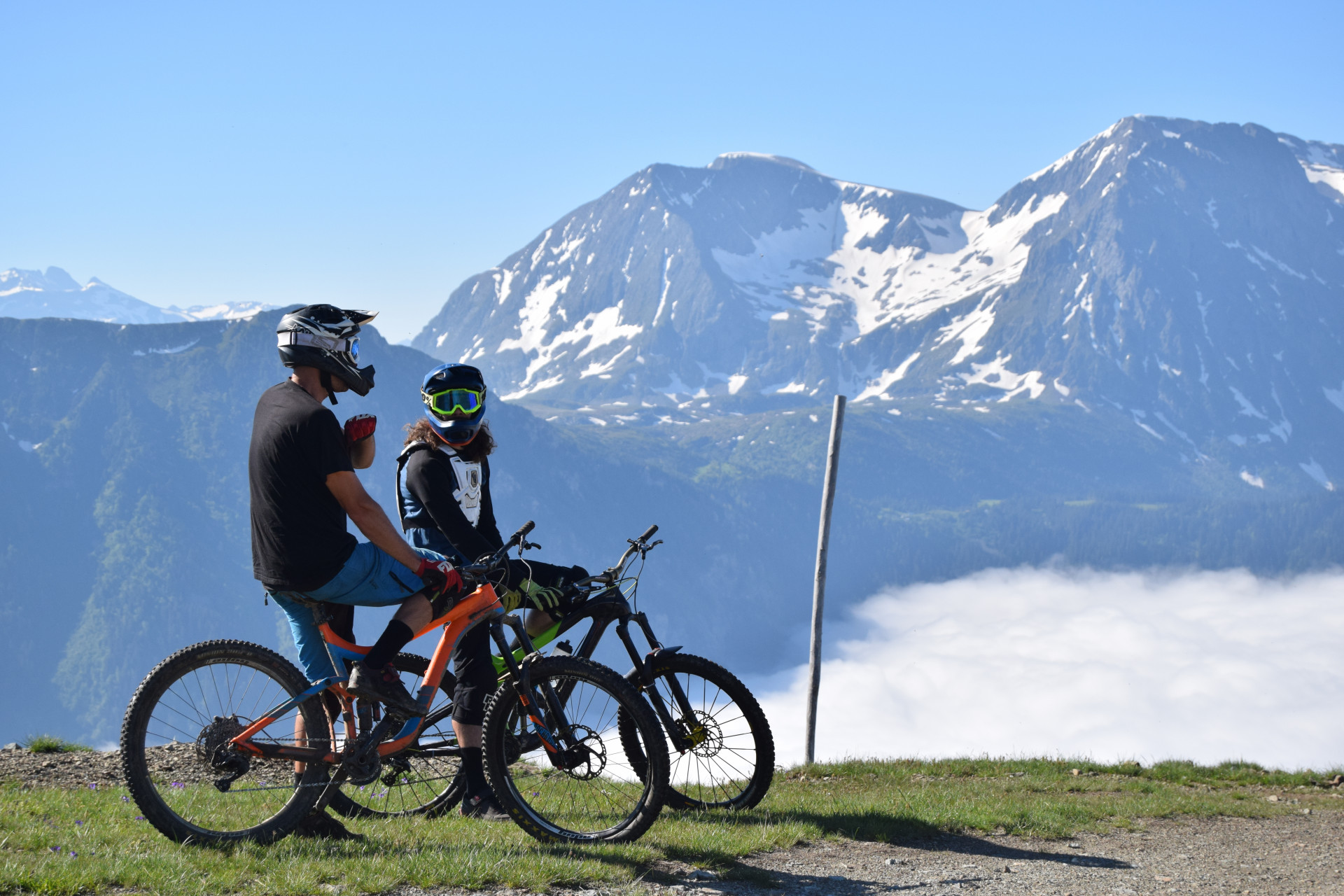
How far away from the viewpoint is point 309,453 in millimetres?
5961

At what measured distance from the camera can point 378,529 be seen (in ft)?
19.4

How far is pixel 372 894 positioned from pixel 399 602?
1.71 m

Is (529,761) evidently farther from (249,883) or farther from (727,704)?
(249,883)

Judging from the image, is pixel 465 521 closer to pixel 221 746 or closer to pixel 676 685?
pixel 676 685

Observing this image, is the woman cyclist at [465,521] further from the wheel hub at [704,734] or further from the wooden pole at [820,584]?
the wooden pole at [820,584]

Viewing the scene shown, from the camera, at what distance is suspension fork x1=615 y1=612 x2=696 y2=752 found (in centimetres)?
743

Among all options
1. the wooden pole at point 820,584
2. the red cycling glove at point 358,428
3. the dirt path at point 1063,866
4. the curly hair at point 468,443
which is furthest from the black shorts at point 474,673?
the wooden pole at point 820,584

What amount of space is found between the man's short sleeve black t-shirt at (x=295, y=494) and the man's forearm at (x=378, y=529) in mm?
221

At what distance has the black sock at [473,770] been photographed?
22.5ft

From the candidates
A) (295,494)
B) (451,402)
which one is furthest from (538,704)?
(451,402)

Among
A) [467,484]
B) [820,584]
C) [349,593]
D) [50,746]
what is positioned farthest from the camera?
[820,584]

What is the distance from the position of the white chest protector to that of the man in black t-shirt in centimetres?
84

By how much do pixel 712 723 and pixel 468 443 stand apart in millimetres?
2740

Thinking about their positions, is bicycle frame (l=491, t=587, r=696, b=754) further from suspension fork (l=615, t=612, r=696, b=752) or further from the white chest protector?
the white chest protector
